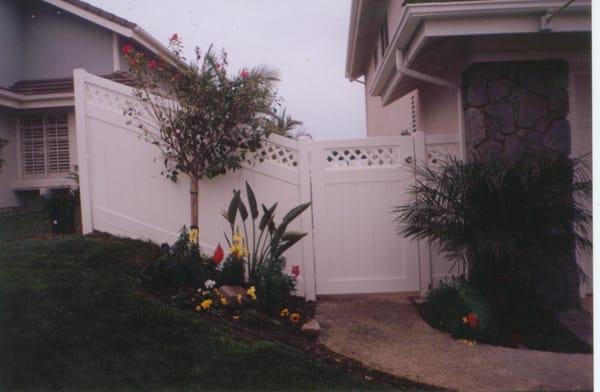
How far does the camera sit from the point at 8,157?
430 inches

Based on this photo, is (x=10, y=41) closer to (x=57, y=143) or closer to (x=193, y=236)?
(x=57, y=143)

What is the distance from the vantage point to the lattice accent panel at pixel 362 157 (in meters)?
6.18

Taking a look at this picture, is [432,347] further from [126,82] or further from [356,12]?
[356,12]

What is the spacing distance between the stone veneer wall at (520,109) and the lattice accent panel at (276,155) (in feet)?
6.87

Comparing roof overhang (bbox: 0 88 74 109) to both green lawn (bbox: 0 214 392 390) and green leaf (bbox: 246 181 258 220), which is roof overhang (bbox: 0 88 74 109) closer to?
green lawn (bbox: 0 214 392 390)

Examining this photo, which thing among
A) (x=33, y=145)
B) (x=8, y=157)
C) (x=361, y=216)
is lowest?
(x=361, y=216)

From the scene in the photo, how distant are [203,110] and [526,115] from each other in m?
3.52

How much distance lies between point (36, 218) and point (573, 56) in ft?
27.8

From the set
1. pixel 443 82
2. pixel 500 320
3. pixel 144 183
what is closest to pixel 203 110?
pixel 144 183

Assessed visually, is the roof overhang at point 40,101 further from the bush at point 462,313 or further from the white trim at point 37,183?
the bush at point 462,313

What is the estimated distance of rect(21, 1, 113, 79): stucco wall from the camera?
11055 millimetres

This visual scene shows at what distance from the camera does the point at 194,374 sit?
3693 millimetres

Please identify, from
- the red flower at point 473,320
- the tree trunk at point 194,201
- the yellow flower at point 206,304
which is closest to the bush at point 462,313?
the red flower at point 473,320

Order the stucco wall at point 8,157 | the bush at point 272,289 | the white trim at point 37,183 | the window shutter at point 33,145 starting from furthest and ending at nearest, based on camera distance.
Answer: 1. the window shutter at point 33,145
2. the white trim at point 37,183
3. the stucco wall at point 8,157
4. the bush at point 272,289
